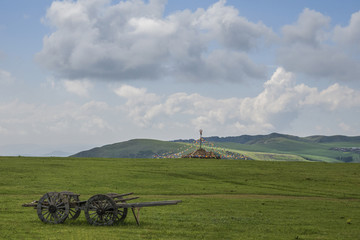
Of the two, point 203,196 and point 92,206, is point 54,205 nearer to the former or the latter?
point 92,206

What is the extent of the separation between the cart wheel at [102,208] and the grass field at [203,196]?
0.63 meters

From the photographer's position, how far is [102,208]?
23.8 metres

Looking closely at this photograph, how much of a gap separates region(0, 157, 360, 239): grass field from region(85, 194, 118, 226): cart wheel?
627 mm

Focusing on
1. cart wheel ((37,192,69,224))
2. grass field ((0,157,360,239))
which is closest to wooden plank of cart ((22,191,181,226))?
cart wheel ((37,192,69,224))

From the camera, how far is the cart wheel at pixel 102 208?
2364cm

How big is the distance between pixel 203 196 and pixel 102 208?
819 inches

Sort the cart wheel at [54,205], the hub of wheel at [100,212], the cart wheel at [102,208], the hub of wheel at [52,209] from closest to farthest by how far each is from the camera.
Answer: the cart wheel at [102,208] → the hub of wheel at [100,212] → the cart wheel at [54,205] → the hub of wheel at [52,209]

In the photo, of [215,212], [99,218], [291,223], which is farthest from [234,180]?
[99,218]

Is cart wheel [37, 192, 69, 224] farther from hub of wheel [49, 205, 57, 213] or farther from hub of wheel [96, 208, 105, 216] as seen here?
hub of wheel [96, 208, 105, 216]

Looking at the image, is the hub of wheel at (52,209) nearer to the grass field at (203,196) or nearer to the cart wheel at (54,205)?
the cart wheel at (54,205)

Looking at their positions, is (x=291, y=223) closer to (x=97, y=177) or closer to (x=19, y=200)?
(x=19, y=200)

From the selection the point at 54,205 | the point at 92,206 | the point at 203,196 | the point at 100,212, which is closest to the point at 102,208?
the point at 100,212

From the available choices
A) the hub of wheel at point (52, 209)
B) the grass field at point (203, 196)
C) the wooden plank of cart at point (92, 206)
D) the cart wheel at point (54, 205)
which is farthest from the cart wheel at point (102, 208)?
the hub of wheel at point (52, 209)

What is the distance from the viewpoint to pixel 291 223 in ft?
88.8
